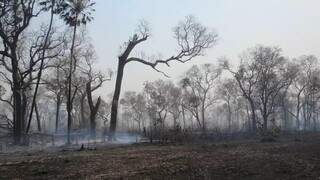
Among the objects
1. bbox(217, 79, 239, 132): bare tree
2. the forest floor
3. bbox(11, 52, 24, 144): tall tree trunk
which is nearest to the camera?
the forest floor

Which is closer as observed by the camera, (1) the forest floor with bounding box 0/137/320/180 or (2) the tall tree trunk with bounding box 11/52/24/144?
(1) the forest floor with bounding box 0/137/320/180

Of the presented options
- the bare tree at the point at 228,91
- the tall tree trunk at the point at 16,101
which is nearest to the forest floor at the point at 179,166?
the tall tree trunk at the point at 16,101

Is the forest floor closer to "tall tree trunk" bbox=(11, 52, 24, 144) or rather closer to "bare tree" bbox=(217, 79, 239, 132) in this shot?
"tall tree trunk" bbox=(11, 52, 24, 144)

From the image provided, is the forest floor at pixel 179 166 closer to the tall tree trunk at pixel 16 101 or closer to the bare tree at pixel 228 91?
the tall tree trunk at pixel 16 101

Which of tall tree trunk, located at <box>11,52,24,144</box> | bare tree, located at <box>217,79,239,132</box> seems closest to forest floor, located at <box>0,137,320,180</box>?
tall tree trunk, located at <box>11,52,24,144</box>

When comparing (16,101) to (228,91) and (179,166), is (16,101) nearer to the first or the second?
(179,166)

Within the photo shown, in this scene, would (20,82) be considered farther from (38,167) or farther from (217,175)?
(217,175)

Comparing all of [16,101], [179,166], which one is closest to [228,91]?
[16,101]

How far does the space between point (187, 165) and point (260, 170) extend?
272cm

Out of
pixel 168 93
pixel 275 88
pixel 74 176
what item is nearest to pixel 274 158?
pixel 74 176

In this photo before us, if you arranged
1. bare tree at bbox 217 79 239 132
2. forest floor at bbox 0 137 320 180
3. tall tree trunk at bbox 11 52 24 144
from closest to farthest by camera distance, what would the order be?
1. forest floor at bbox 0 137 320 180
2. tall tree trunk at bbox 11 52 24 144
3. bare tree at bbox 217 79 239 132

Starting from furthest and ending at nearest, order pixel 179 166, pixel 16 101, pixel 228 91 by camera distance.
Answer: pixel 228 91 → pixel 16 101 → pixel 179 166

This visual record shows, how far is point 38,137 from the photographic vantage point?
45188mm

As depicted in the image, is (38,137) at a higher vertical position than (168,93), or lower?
lower
